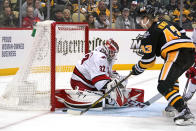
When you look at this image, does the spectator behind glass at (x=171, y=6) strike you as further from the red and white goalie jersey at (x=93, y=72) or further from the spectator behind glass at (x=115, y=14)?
the red and white goalie jersey at (x=93, y=72)

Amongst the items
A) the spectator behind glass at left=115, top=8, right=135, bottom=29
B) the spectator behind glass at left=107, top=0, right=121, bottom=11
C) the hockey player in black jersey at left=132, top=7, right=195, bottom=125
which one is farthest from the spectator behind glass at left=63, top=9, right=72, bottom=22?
the hockey player in black jersey at left=132, top=7, right=195, bottom=125

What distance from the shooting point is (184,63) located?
3762 millimetres

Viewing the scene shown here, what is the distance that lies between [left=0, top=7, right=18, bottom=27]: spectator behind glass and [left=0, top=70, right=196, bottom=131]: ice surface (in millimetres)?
3568

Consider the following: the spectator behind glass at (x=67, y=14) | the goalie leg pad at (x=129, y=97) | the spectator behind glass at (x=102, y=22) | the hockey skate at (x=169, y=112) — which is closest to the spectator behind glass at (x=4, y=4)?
the spectator behind glass at (x=67, y=14)

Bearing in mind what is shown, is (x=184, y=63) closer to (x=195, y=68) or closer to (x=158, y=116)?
(x=158, y=116)

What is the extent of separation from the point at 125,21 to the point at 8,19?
9.20 feet

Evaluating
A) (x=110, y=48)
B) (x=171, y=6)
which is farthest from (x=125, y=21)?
(x=110, y=48)

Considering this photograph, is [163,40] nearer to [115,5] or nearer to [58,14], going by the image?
[58,14]

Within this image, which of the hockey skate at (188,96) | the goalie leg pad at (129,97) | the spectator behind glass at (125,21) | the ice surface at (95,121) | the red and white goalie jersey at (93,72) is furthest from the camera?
the spectator behind glass at (125,21)

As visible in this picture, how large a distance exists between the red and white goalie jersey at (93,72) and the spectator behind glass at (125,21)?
15.2ft

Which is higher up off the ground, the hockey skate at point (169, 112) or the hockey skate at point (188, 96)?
the hockey skate at point (169, 112)

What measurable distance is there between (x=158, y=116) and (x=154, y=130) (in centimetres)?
63

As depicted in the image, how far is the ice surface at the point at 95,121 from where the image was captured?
3594 mm

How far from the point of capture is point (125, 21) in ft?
30.8
